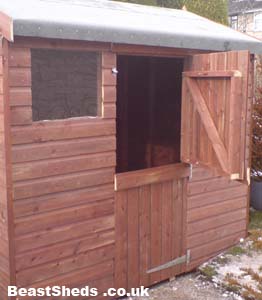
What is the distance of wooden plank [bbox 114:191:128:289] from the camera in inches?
187

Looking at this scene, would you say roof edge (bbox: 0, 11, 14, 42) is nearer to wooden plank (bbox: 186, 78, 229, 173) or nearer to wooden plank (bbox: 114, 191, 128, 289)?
wooden plank (bbox: 114, 191, 128, 289)

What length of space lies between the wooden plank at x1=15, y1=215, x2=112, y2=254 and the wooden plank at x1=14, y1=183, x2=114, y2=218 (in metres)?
0.21

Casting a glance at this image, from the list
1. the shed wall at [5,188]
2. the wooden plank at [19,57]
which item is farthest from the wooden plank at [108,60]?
the shed wall at [5,188]

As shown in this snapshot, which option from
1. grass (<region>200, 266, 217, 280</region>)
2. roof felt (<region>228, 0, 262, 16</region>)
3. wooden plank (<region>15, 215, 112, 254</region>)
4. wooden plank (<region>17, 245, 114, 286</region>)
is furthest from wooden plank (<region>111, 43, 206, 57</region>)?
roof felt (<region>228, 0, 262, 16</region>)

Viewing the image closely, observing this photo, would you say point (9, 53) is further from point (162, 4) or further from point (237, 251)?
point (162, 4)

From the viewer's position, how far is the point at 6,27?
3561 millimetres

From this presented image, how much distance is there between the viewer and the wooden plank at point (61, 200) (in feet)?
13.1

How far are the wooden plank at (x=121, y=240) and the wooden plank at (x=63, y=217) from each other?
11 cm

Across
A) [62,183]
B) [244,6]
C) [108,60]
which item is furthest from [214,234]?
[244,6]

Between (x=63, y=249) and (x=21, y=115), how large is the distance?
4.57ft

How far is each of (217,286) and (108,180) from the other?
6.48ft

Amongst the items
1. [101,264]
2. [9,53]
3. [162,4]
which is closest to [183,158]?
[101,264]

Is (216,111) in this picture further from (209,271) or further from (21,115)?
(209,271)

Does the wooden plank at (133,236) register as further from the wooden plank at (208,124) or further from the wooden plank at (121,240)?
the wooden plank at (208,124)
